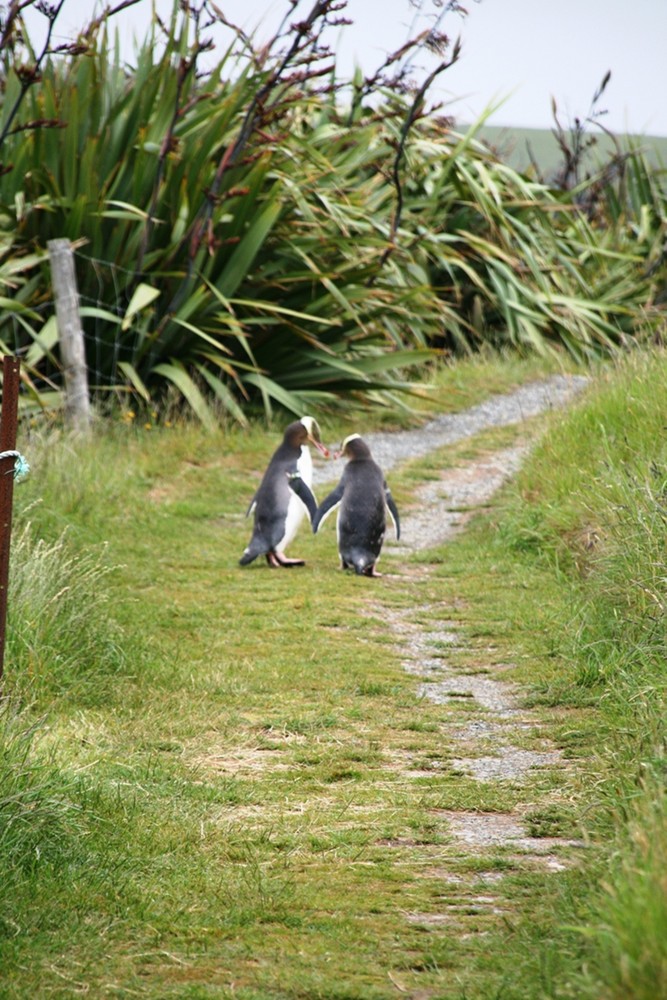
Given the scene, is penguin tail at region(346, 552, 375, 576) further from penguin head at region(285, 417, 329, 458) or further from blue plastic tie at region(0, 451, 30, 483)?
blue plastic tie at region(0, 451, 30, 483)

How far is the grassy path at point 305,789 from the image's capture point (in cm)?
333

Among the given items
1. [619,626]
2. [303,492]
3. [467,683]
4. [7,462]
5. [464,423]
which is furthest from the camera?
[464,423]

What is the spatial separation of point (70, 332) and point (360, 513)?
11.9ft

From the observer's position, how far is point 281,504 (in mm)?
8492

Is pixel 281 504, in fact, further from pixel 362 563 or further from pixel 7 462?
pixel 7 462

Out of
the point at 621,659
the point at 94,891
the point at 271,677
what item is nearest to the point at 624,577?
the point at 621,659

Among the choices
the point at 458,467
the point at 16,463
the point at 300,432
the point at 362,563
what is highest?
the point at 16,463

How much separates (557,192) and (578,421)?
30.9 ft

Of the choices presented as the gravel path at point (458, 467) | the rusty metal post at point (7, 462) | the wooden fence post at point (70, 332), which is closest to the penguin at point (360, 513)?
the gravel path at point (458, 467)

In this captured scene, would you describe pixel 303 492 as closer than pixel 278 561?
No

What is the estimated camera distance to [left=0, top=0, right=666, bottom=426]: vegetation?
1141cm

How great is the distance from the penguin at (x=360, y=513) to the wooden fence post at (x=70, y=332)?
287 centimetres

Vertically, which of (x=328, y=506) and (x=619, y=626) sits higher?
(x=619, y=626)

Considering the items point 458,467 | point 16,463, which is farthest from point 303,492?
point 16,463
